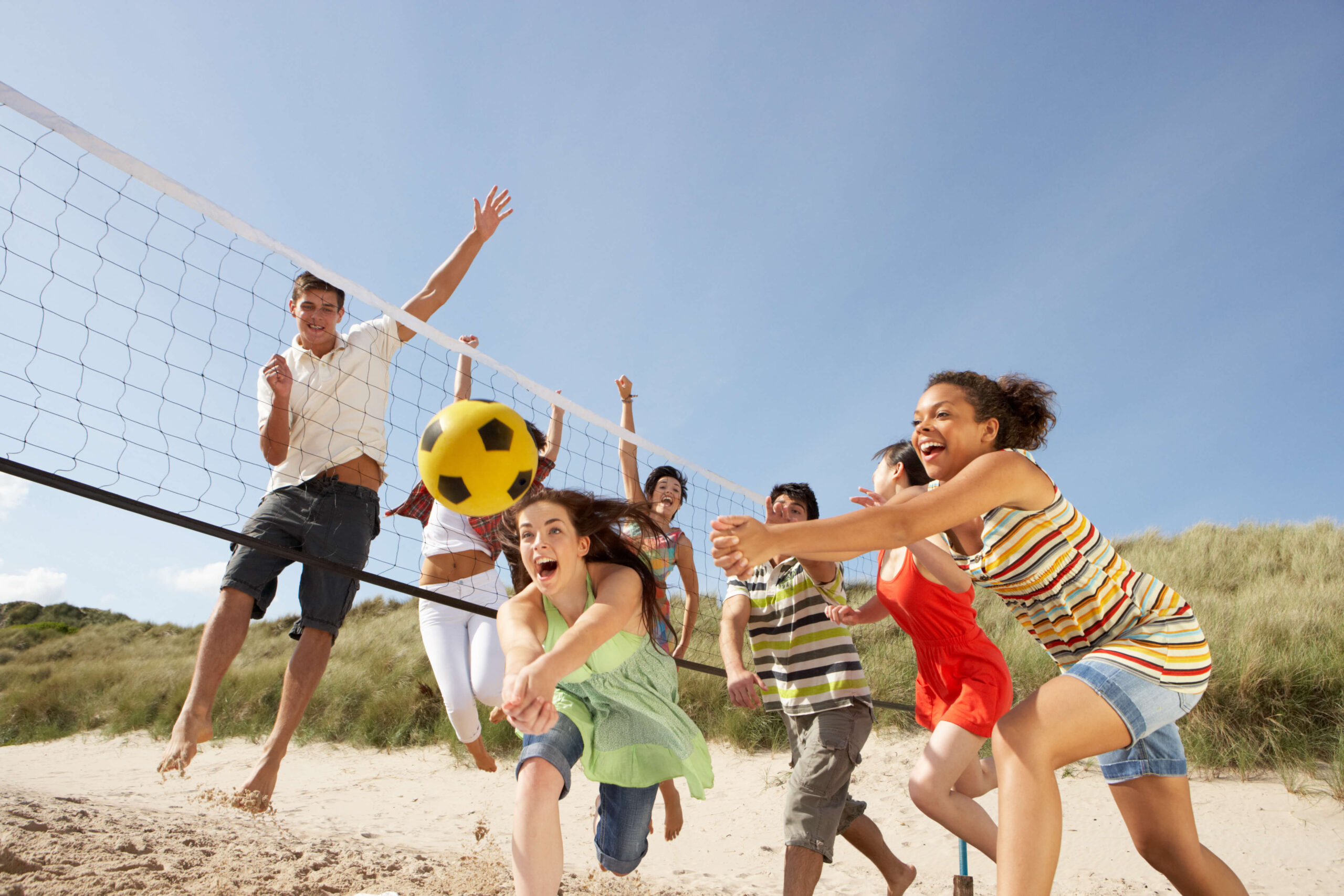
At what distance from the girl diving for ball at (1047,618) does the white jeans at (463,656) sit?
87.9 inches

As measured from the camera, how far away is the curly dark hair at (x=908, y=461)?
11.3ft

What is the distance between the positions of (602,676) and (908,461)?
157cm

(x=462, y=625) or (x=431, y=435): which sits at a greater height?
(x=431, y=435)

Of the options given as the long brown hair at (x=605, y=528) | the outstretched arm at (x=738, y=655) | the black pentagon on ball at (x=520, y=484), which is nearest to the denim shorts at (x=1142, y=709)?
the long brown hair at (x=605, y=528)

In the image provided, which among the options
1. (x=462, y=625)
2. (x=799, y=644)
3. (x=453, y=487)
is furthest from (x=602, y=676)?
(x=462, y=625)

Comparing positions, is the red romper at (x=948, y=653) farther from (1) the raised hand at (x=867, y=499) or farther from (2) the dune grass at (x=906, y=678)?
(2) the dune grass at (x=906, y=678)

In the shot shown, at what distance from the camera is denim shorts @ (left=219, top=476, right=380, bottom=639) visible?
3.30 metres

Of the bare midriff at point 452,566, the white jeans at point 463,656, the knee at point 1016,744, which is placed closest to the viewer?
the knee at point 1016,744

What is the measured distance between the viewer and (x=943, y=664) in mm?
3354

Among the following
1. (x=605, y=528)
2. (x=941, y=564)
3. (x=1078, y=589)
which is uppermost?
(x=605, y=528)

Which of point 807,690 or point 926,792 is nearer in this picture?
point 926,792

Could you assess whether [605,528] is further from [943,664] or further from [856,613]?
[943,664]

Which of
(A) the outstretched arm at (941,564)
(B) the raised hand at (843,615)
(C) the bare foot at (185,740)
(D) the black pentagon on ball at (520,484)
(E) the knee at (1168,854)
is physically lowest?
(E) the knee at (1168,854)

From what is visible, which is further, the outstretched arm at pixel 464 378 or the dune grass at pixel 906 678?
the dune grass at pixel 906 678
